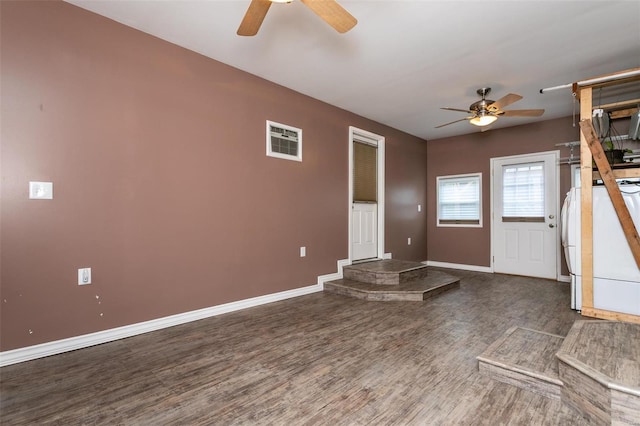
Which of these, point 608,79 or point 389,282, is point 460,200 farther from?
point 608,79

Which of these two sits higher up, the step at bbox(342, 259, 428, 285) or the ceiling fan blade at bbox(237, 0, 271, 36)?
the ceiling fan blade at bbox(237, 0, 271, 36)

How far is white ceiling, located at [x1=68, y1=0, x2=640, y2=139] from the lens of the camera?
265cm

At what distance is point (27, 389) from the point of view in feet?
6.55

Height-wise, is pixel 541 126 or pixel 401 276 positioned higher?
pixel 541 126

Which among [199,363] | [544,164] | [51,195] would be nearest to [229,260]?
[199,363]

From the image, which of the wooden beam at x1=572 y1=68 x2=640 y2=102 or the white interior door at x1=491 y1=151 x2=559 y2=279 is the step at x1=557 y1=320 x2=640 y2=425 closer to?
the wooden beam at x1=572 y1=68 x2=640 y2=102

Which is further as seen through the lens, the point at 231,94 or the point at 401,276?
the point at 401,276

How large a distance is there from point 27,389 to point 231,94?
3159mm

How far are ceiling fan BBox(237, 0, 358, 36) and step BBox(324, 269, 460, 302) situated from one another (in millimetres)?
→ 3122

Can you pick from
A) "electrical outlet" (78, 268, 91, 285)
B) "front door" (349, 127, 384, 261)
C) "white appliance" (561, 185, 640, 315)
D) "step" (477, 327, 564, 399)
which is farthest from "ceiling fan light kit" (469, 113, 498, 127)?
"electrical outlet" (78, 268, 91, 285)

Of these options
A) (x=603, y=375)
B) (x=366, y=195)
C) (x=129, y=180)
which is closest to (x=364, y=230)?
(x=366, y=195)

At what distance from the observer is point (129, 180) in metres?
2.91

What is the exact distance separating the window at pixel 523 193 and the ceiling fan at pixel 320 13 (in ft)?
16.9

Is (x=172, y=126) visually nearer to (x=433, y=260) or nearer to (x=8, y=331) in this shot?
(x=8, y=331)
